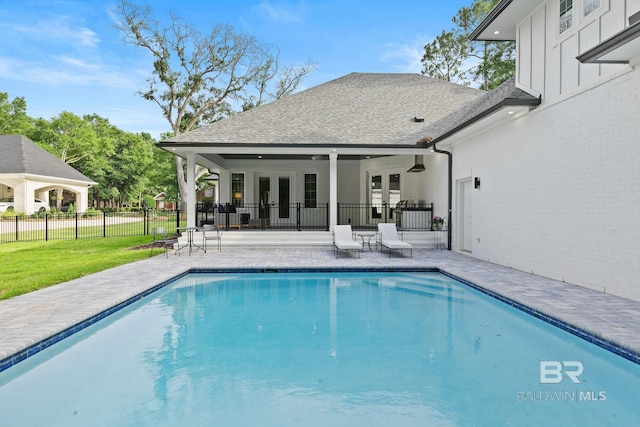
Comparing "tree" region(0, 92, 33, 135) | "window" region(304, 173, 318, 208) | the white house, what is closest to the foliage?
"tree" region(0, 92, 33, 135)

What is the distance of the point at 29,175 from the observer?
1113 inches

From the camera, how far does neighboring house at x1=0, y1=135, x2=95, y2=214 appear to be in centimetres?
2839

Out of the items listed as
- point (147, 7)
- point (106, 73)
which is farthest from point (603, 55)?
point (106, 73)

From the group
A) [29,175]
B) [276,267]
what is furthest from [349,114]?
[29,175]

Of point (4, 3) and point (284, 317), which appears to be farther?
point (4, 3)

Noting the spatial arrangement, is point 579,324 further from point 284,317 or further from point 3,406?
point 3,406

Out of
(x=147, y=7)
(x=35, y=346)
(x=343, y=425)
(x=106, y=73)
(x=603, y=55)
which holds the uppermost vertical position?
(x=147, y=7)

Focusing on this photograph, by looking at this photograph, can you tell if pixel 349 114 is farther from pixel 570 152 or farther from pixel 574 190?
pixel 574 190

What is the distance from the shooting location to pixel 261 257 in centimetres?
1070

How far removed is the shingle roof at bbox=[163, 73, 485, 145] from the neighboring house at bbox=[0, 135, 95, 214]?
77.7 feet

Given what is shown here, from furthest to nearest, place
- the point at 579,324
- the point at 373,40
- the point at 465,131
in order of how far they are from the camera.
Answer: the point at 373,40
the point at 465,131
the point at 579,324

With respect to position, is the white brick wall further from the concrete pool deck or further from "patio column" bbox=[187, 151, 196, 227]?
"patio column" bbox=[187, 151, 196, 227]

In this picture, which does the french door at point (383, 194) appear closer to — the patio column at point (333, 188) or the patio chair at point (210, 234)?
the patio column at point (333, 188)

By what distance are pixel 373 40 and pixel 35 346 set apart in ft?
89.7
